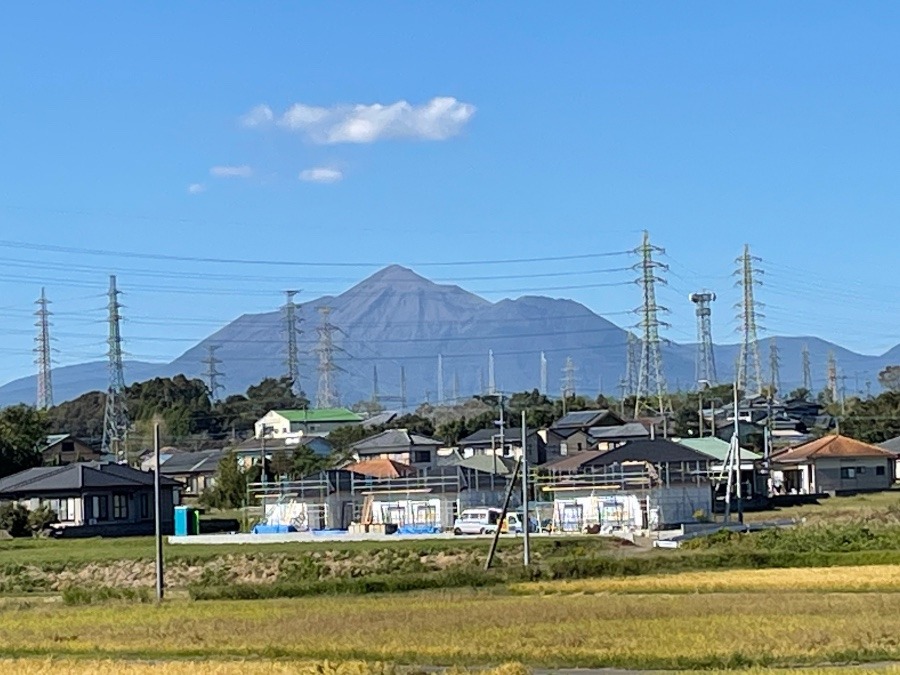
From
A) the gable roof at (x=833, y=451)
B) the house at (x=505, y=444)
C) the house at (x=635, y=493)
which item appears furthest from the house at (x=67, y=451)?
the gable roof at (x=833, y=451)

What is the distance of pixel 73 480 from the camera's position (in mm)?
68500

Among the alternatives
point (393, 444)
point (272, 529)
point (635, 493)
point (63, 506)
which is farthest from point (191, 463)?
point (635, 493)

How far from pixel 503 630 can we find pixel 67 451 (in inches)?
3346

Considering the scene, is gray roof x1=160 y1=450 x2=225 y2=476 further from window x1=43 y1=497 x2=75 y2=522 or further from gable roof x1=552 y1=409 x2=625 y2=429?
window x1=43 y1=497 x2=75 y2=522

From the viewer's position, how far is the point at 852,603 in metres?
28.9

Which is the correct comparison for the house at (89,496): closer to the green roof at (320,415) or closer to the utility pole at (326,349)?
the utility pole at (326,349)

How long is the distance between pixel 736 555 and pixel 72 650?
73.3ft

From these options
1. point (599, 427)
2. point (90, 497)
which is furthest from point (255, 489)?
point (599, 427)

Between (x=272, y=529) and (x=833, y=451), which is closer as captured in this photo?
(x=272, y=529)

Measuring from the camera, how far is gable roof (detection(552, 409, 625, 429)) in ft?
332

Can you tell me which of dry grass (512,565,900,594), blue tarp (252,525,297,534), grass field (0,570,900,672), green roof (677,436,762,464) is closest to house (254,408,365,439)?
green roof (677,436,762,464)

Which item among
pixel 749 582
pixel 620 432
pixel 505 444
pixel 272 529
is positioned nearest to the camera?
pixel 749 582

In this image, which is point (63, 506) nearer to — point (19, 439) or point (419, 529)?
point (19, 439)

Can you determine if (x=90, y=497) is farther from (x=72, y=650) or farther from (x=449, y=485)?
(x=72, y=650)
